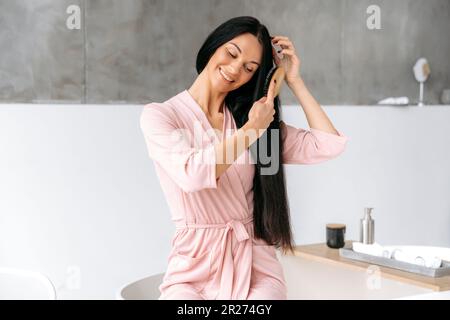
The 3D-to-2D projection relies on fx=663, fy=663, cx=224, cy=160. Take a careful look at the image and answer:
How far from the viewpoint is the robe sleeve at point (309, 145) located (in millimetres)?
1691

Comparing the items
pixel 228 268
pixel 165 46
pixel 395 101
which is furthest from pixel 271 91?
pixel 395 101

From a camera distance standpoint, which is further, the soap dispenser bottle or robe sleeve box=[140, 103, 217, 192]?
the soap dispenser bottle

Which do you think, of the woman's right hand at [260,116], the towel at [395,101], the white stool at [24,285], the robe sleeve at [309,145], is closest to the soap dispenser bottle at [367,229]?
the robe sleeve at [309,145]

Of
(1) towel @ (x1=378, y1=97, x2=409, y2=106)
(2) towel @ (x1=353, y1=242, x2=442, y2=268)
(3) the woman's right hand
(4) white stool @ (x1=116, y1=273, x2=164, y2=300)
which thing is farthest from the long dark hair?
(1) towel @ (x1=378, y1=97, x2=409, y2=106)

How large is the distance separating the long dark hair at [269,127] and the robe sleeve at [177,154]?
0.64ft

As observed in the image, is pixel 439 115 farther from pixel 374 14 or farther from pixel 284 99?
pixel 284 99

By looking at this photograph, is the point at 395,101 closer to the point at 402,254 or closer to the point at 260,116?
the point at 402,254

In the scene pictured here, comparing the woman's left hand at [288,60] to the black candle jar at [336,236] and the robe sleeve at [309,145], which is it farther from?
the black candle jar at [336,236]

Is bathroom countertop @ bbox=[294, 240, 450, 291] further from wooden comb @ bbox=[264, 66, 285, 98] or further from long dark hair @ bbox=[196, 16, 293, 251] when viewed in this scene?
wooden comb @ bbox=[264, 66, 285, 98]

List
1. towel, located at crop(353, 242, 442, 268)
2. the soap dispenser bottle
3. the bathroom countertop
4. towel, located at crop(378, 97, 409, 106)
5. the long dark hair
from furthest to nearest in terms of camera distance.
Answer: towel, located at crop(378, 97, 409, 106) < the soap dispenser bottle < towel, located at crop(353, 242, 442, 268) < the bathroom countertop < the long dark hair

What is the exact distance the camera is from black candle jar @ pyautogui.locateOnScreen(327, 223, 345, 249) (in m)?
2.26

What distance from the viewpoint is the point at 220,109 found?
1.66 metres

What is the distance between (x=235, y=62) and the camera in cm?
157
